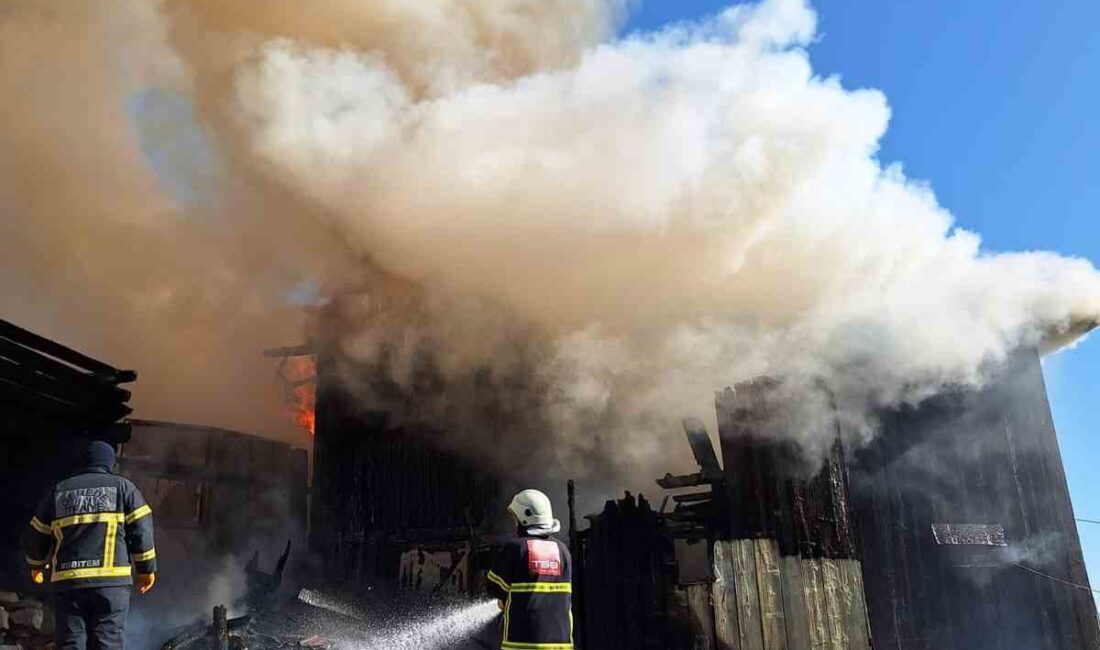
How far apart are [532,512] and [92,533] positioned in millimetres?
2740

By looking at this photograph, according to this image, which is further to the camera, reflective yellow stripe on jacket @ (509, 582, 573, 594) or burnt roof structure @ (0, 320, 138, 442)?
burnt roof structure @ (0, 320, 138, 442)

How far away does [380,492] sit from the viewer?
40.7 ft

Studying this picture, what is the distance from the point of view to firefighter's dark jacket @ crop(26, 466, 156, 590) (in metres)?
5.26

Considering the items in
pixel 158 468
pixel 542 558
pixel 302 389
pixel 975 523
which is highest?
pixel 302 389

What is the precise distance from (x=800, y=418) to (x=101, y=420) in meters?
7.95

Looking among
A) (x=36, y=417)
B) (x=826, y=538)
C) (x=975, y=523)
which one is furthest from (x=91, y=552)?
(x=975, y=523)

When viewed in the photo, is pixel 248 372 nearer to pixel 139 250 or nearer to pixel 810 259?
pixel 139 250

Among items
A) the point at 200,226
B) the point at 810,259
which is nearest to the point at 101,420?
the point at 200,226

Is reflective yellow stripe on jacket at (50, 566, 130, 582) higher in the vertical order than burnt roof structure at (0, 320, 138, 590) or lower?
lower

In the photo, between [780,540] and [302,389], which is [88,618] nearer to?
[780,540]

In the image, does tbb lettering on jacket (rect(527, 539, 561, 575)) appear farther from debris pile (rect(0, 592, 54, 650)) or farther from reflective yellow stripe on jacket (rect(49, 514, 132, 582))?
debris pile (rect(0, 592, 54, 650))

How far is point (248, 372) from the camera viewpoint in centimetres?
1614

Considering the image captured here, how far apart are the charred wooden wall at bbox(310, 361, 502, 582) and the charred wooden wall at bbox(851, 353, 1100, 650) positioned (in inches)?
202

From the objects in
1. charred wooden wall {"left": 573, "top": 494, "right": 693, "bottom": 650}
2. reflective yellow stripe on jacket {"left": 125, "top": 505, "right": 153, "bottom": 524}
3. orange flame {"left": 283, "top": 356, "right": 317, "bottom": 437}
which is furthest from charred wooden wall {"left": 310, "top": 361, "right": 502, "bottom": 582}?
reflective yellow stripe on jacket {"left": 125, "top": 505, "right": 153, "bottom": 524}
